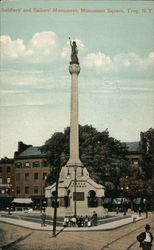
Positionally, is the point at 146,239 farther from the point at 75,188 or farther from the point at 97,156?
the point at 97,156

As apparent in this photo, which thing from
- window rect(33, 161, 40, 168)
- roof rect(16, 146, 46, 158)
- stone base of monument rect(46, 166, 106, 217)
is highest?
roof rect(16, 146, 46, 158)

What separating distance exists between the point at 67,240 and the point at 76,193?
13.1 metres

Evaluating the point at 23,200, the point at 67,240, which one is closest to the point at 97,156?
the point at 23,200

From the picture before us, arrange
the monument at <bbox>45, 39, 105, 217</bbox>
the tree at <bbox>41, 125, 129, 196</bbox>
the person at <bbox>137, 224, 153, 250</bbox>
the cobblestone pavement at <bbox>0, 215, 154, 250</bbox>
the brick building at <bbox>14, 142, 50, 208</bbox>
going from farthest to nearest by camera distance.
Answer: the brick building at <bbox>14, 142, 50, 208</bbox> → the tree at <bbox>41, 125, 129, 196</bbox> → the monument at <bbox>45, 39, 105, 217</bbox> → the cobblestone pavement at <bbox>0, 215, 154, 250</bbox> → the person at <bbox>137, 224, 153, 250</bbox>

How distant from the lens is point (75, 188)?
27766 millimetres

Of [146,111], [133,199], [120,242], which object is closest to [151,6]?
[146,111]

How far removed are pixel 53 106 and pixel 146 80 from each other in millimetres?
4177

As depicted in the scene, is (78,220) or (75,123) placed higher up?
(75,123)

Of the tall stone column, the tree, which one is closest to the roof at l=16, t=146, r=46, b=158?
the tree

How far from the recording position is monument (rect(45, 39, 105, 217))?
28095mm

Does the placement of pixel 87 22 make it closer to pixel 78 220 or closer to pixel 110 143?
pixel 78 220

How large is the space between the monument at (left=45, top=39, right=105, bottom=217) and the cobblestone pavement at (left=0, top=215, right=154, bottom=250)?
9571mm

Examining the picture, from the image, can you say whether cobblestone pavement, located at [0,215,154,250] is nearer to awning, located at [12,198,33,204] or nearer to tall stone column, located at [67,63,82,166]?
tall stone column, located at [67,63,82,166]

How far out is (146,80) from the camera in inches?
631
